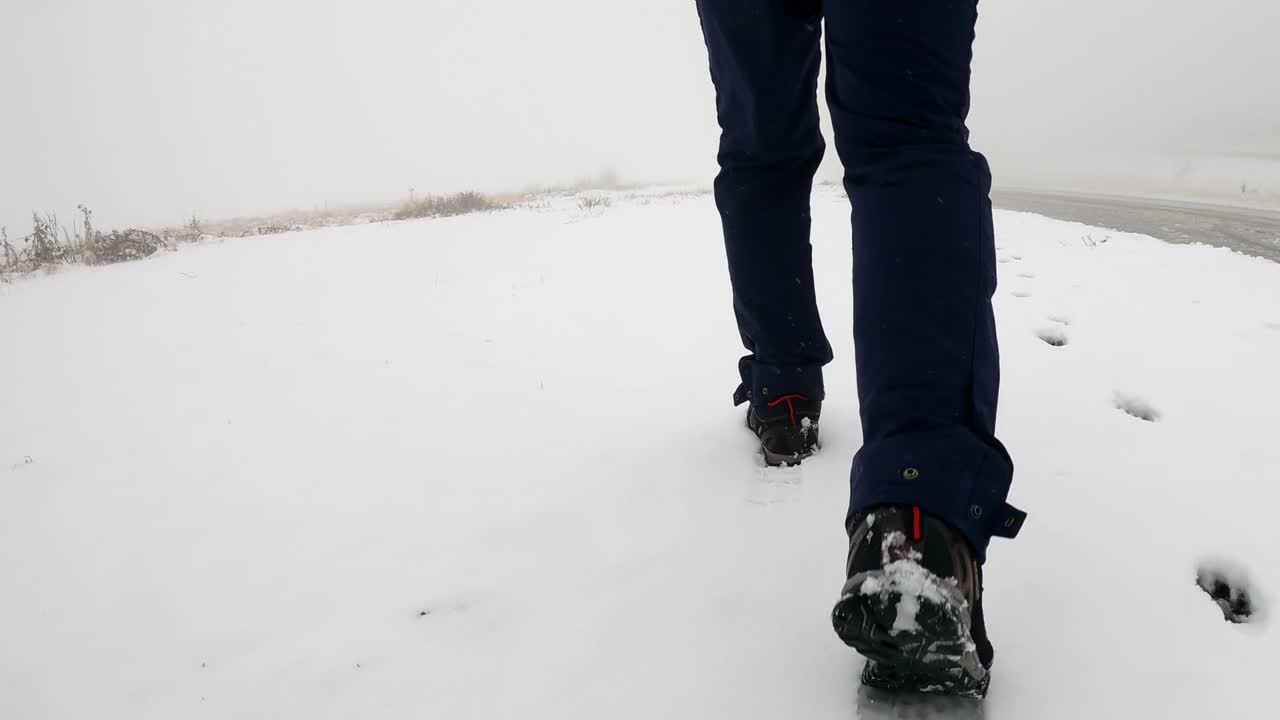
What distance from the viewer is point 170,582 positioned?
0.95m

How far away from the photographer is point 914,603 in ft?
1.64

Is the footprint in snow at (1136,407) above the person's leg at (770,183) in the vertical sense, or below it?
below

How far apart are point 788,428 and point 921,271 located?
55cm

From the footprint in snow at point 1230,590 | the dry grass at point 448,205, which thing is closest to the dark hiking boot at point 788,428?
the footprint in snow at point 1230,590

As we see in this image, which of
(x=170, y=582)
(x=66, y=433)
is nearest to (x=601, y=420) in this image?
(x=170, y=582)

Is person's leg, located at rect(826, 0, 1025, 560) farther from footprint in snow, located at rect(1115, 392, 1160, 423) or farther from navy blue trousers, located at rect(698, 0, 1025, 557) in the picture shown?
footprint in snow, located at rect(1115, 392, 1160, 423)

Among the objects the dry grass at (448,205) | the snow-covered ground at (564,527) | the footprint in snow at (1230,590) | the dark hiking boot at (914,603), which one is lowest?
the footprint in snow at (1230,590)

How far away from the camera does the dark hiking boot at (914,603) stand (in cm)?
50

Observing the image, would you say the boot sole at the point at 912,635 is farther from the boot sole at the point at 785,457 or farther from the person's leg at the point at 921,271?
the boot sole at the point at 785,457

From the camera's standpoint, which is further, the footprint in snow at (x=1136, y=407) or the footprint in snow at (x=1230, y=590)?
the footprint in snow at (x=1136, y=407)

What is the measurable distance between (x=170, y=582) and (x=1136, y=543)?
1495mm

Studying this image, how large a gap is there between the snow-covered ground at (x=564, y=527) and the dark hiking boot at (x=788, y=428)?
0.13ft

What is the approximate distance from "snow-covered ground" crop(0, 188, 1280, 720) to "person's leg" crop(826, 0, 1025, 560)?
0.76 feet

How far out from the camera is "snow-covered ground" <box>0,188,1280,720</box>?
0.68m
